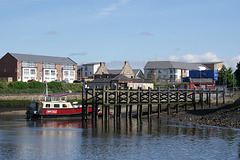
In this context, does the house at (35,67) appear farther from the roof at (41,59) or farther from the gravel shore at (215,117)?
the gravel shore at (215,117)

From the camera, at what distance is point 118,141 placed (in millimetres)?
38469

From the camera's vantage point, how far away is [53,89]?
102 metres

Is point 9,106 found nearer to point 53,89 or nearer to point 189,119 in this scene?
point 53,89

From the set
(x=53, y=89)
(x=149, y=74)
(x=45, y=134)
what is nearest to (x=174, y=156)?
(x=45, y=134)

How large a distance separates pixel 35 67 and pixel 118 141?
9712cm

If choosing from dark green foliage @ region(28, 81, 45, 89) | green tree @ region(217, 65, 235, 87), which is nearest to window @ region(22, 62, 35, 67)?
dark green foliage @ region(28, 81, 45, 89)

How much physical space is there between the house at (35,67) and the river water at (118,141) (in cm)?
7746

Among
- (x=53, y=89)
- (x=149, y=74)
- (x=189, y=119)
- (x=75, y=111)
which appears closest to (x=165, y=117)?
(x=189, y=119)

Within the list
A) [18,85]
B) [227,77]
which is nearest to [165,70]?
[227,77]

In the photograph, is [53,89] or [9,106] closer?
[9,106]

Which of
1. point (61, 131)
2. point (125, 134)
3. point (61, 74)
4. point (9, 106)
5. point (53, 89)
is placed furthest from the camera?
point (61, 74)

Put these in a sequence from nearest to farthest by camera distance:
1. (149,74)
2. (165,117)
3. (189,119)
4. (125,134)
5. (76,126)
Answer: (125,134), (76,126), (189,119), (165,117), (149,74)

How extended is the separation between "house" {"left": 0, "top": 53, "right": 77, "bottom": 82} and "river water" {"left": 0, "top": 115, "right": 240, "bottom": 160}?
254ft

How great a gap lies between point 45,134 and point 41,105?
13854 mm
